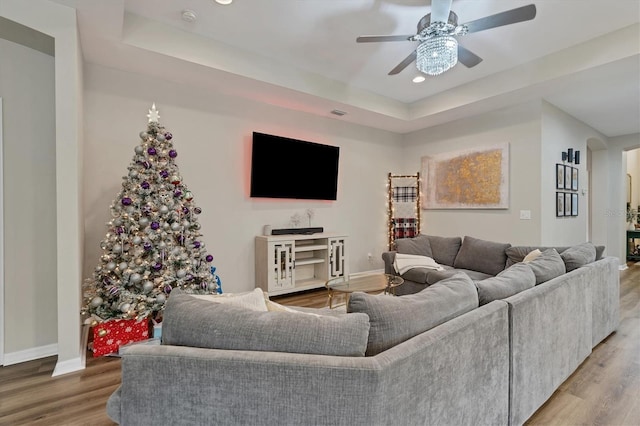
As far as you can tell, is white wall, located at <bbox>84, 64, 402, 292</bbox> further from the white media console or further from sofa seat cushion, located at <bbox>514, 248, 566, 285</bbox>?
sofa seat cushion, located at <bbox>514, 248, 566, 285</bbox>

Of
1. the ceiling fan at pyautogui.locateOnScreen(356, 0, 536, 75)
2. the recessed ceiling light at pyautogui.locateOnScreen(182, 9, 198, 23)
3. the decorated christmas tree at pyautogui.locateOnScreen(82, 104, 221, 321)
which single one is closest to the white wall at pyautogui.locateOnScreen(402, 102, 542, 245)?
the ceiling fan at pyautogui.locateOnScreen(356, 0, 536, 75)

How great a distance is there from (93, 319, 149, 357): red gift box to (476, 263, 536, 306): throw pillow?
8.88ft

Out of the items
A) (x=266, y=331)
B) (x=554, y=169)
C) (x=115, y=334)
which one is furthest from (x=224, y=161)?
(x=554, y=169)

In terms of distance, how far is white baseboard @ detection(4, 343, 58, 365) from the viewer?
249 cm

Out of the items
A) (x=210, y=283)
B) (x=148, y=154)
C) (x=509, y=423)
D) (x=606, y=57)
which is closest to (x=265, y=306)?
(x=509, y=423)

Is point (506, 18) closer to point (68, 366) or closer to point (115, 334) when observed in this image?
point (115, 334)

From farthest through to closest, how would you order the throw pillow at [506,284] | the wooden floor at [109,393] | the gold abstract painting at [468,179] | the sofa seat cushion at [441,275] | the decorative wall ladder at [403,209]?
the decorative wall ladder at [403,209] < the gold abstract painting at [468,179] < the sofa seat cushion at [441,275] < the wooden floor at [109,393] < the throw pillow at [506,284]

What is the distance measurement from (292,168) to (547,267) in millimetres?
3257

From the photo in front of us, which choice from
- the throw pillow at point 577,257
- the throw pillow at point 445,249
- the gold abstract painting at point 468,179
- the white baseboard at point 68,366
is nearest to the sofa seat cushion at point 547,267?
the throw pillow at point 577,257

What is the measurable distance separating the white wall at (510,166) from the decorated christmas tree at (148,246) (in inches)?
157

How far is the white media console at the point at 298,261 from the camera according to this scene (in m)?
4.12

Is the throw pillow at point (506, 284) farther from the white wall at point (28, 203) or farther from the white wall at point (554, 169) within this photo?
the white wall at point (28, 203)

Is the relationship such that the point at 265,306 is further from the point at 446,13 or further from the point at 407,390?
the point at 446,13

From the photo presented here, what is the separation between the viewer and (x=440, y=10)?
93.9 inches
